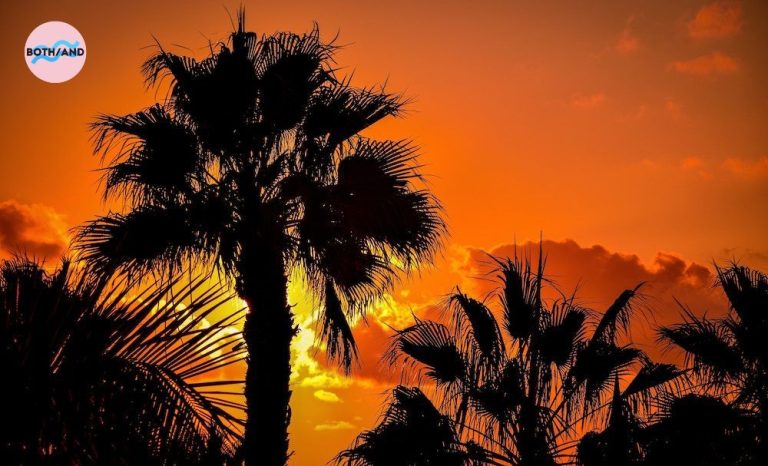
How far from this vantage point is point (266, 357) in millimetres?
9531

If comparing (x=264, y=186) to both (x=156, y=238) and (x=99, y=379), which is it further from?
(x=99, y=379)

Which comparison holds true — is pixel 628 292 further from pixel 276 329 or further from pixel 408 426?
pixel 276 329

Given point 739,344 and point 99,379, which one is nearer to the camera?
point 99,379

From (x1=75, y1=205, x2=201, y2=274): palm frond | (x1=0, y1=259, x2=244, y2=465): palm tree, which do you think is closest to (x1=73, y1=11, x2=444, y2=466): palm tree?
(x1=75, y1=205, x2=201, y2=274): palm frond

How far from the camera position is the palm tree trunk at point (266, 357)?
30.7 feet

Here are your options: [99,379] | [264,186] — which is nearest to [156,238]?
[264,186]

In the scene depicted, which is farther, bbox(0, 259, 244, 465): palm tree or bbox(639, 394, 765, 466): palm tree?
bbox(639, 394, 765, 466): palm tree

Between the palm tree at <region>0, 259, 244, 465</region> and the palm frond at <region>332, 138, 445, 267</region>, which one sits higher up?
the palm frond at <region>332, 138, 445, 267</region>

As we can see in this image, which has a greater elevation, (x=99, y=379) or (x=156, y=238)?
(x=156, y=238)

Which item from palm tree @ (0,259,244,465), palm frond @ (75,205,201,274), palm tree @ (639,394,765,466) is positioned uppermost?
palm frond @ (75,205,201,274)

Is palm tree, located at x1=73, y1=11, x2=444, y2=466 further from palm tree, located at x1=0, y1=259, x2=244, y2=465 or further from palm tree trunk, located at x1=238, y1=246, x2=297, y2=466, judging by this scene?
palm tree, located at x1=0, y1=259, x2=244, y2=465

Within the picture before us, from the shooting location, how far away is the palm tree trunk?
368 inches

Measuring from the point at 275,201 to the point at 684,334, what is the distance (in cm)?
668

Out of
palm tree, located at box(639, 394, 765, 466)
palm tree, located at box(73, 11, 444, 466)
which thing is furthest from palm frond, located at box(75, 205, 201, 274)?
palm tree, located at box(639, 394, 765, 466)
